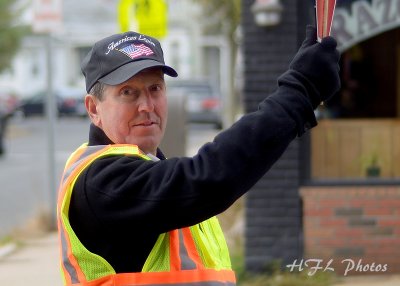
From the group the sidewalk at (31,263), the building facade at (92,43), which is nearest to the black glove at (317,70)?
the sidewalk at (31,263)

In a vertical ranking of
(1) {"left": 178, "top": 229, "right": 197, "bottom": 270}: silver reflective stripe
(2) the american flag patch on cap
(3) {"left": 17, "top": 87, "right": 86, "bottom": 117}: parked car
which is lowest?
(3) {"left": 17, "top": 87, "right": 86, "bottom": 117}: parked car

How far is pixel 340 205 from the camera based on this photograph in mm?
7836

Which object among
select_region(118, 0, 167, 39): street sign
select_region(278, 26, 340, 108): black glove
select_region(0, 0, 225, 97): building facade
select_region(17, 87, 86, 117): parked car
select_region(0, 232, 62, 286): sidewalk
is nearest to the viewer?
select_region(278, 26, 340, 108): black glove

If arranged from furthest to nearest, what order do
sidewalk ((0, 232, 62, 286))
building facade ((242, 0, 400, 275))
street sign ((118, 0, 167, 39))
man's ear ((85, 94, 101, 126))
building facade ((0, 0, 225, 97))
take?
building facade ((0, 0, 225, 97))
street sign ((118, 0, 167, 39))
sidewalk ((0, 232, 62, 286))
building facade ((242, 0, 400, 275))
man's ear ((85, 94, 101, 126))

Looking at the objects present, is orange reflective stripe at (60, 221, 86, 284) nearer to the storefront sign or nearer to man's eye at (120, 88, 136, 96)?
man's eye at (120, 88, 136, 96)

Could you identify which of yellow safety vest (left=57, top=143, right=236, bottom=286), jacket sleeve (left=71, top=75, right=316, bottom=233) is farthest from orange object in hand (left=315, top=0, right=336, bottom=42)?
yellow safety vest (left=57, top=143, right=236, bottom=286)

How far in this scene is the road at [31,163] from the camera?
1287 cm

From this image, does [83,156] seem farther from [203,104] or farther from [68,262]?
[203,104]

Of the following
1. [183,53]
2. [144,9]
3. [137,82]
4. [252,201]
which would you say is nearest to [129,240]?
[137,82]

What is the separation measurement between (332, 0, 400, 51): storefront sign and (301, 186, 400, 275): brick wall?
124 cm

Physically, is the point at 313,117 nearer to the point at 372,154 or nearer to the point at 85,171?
the point at 85,171

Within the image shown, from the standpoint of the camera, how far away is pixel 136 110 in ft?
8.38

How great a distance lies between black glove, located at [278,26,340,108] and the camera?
2279 mm

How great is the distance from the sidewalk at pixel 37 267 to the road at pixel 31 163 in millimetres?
925
